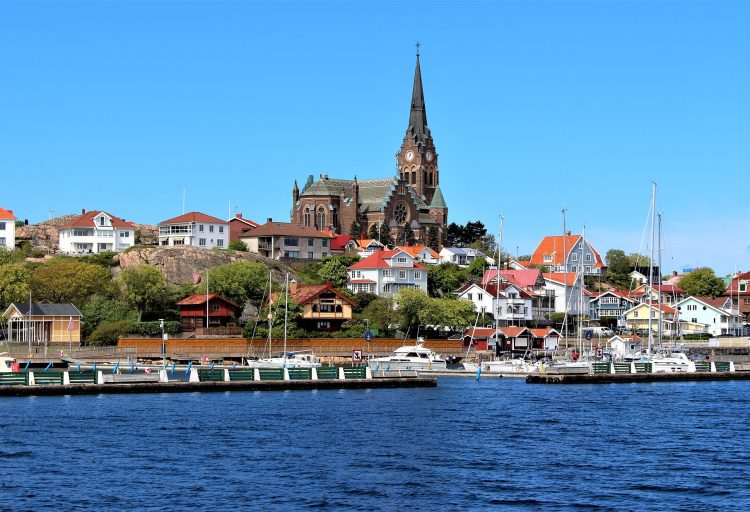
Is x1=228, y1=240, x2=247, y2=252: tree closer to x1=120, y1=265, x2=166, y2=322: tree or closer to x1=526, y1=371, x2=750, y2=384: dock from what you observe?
x1=120, y1=265, x2=166, y2=322: tree

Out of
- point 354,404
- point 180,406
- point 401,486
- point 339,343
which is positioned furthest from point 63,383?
point 339,343

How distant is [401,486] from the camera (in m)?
40.8

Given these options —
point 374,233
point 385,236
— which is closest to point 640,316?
point 385,236

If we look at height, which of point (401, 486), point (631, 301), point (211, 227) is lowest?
point (401, 486)

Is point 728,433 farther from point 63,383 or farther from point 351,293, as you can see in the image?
point 351,293

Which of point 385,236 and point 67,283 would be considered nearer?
point 67,283

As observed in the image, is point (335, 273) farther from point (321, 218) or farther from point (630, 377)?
point (630, 377)

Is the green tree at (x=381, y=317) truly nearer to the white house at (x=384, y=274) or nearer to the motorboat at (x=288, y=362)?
the white house at (x=384, y=274)

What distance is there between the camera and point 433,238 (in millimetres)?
185250

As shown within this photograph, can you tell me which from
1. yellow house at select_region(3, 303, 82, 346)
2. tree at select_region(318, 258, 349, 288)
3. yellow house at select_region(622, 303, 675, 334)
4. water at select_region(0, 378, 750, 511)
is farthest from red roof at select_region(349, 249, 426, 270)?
water at select_region(0, 378, 750, 511)

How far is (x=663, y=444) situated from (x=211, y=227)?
352 feet

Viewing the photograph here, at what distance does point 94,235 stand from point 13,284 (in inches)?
1235

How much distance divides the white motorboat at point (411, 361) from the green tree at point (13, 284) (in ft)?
128

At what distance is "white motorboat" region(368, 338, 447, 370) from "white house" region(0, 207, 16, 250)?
2554 inches
